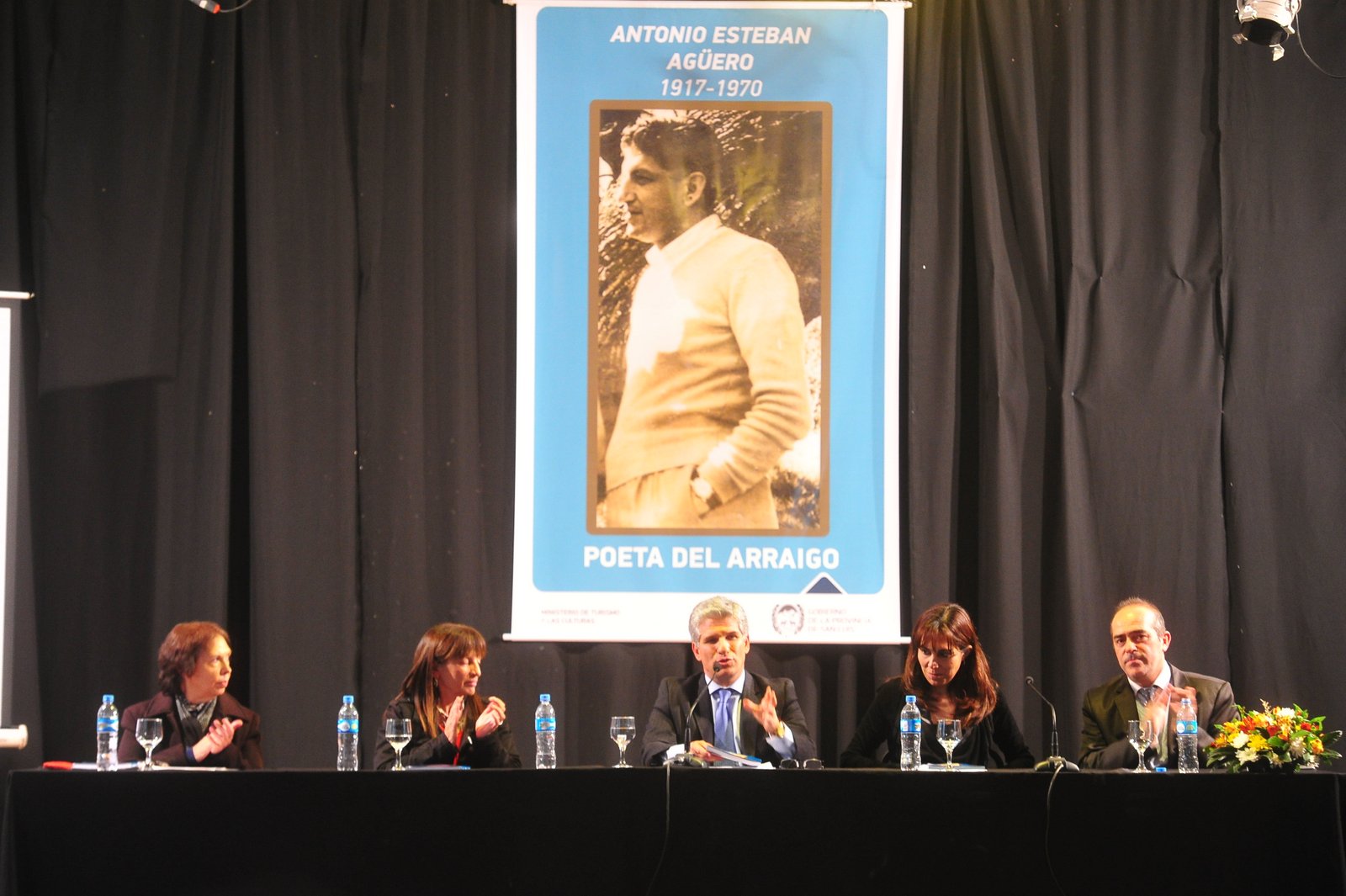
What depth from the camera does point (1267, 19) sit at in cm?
389

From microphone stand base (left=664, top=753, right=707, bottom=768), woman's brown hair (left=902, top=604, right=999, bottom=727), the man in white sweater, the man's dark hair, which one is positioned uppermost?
the man's dark hair

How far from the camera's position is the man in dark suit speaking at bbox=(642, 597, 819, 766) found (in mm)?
3691

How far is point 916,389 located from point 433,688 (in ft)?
6.43

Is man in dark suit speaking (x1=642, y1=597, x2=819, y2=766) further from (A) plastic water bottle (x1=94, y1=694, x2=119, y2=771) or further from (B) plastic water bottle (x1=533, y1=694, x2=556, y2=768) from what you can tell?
(A) plastic water bottle (x1=94, y1=694, x2=119, y2=771)

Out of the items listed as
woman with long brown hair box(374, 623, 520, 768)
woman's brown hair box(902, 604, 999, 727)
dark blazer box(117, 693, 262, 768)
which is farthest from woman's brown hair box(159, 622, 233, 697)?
woman's brown hair box(902, 604, 999, 727)

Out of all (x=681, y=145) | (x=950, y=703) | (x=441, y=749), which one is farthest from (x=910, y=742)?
(x=681, y=145)

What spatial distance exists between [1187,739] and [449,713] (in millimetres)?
1853

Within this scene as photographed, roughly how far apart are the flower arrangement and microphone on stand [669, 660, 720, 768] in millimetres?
1219

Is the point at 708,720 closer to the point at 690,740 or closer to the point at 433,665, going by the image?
the point at 690,740

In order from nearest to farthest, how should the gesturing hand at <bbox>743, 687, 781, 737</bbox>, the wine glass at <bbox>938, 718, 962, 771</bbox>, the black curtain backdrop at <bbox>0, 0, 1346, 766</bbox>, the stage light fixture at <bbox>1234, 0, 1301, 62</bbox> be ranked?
the wine glass at <bbox>938, 718, 962, 771</bbox> < the gesturing hand at <bbox>743, 687, 781, 737</bbox> < the stage light fixture at <bbox>1234, 0, 1301, 62</bbox> < the black curtain backdrop at <bbox>0, 0, 1346, 766</bbox>

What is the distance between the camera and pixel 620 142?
181 inches

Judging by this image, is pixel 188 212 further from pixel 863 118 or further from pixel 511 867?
pixel 511 867

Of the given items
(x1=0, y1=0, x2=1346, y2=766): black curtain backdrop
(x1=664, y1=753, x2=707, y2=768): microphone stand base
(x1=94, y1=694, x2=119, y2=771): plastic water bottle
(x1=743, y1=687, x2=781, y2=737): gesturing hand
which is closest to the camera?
(x1=94, y1=694, x2=119, y2=771): plastic water bottle

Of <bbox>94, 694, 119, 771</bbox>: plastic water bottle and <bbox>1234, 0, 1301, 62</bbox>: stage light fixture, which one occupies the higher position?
<bbox>1234, 0, 1301, 62</bbox>: stage light fixture
